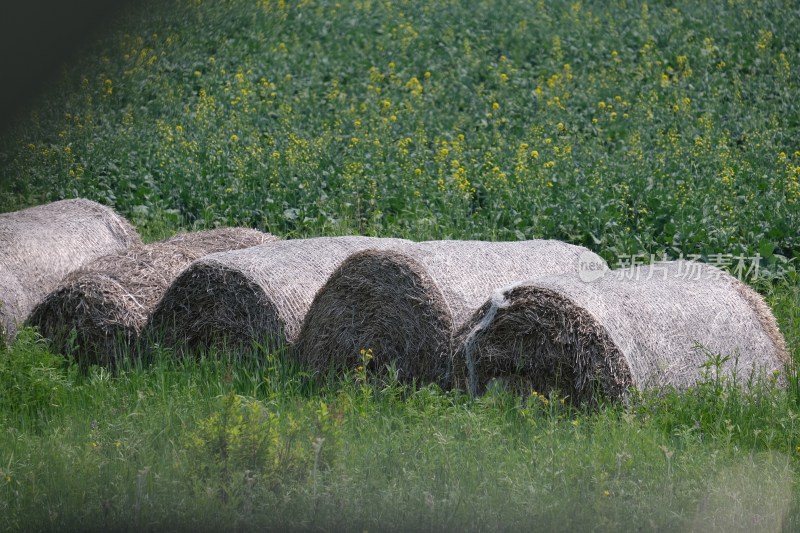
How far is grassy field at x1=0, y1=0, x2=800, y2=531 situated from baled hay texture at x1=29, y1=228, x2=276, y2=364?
0.22m

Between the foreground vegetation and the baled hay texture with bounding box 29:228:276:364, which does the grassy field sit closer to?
the foreground vegetation

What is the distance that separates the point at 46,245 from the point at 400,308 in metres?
3.07

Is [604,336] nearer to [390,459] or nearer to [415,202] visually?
[390,459]

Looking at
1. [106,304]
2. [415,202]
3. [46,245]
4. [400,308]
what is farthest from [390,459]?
[415,202]

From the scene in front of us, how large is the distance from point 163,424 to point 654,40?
1351 cm

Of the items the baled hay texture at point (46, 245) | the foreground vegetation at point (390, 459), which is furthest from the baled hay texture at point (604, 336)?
the baled hay texture at point (46, 245)

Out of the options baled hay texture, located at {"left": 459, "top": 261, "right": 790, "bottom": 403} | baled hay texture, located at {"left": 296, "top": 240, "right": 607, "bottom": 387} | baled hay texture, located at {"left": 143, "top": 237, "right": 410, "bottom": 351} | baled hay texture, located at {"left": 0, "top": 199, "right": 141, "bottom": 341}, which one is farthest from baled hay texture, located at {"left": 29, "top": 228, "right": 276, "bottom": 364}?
baled hay texture, located at {"left": 459, "top": 261, "right": 790, "bottom": 403}

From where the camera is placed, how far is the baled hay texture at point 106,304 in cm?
594

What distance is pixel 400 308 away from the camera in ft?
17.4

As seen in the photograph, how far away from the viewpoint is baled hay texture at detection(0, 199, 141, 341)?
6.46 metres

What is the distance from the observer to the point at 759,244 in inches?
315

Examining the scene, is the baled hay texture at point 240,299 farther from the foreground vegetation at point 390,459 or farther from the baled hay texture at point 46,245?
the baled hay texture at point 46,245

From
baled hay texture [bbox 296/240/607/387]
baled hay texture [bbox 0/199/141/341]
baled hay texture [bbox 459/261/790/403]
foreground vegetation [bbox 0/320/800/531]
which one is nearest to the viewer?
foreground vegetation [bbox 0/320/800/531]

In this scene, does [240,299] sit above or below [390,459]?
above
